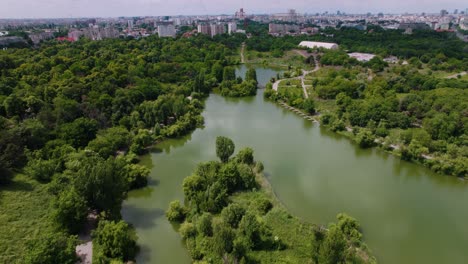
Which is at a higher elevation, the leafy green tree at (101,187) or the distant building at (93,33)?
the distant building at (93,33)

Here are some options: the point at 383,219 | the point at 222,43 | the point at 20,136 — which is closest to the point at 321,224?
the point at 383,219

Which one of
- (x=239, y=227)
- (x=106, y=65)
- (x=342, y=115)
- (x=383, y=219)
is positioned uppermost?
(x=106, y=65)

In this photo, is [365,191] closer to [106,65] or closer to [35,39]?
[106,65]

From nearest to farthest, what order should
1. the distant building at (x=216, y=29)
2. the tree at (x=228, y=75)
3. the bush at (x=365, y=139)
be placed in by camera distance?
1. the bush at (x=365, y=139)
2. the tree at (x=228, y=75)
3. the distant building at (x=216, y=29)

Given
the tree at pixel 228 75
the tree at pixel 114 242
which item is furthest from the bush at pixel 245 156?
the tree at pixel 228 75

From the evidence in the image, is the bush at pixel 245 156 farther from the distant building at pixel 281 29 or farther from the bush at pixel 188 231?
the distant building at pixel 281 29

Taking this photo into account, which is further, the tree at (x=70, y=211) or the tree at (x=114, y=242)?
the tree at (x=70, y=211)
